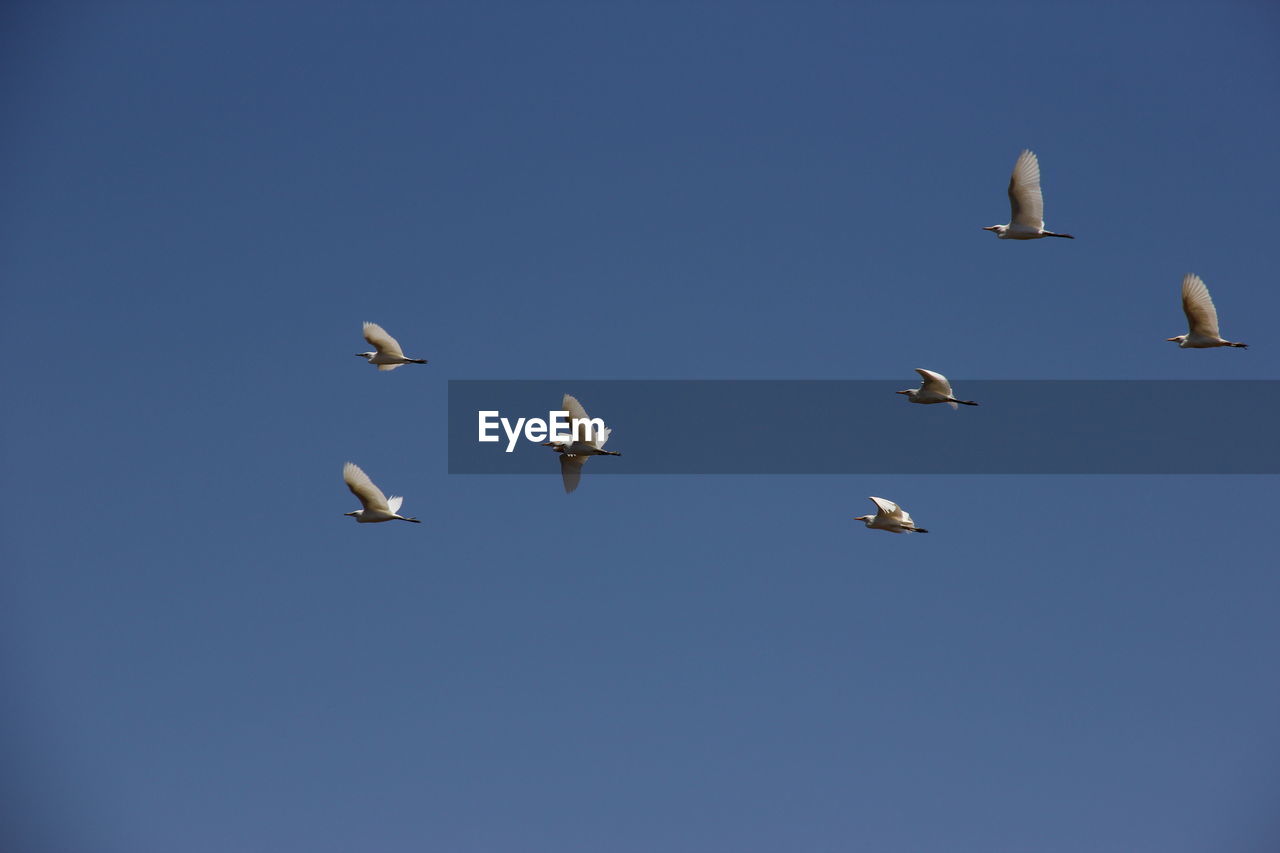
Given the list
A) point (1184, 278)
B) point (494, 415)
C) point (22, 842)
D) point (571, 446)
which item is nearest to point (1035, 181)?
point (1184, 278)

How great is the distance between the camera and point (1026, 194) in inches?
1812

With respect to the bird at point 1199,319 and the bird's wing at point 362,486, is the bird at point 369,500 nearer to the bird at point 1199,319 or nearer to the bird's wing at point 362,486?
the bird's wing at point 362,486

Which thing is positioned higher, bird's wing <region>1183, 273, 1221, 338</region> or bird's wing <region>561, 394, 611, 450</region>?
bird's wing <region>1183, 273, 1221, 338</region>

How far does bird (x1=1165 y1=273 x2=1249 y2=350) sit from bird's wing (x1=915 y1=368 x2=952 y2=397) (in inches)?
308

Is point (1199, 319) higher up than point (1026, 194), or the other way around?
point (1026, 194)

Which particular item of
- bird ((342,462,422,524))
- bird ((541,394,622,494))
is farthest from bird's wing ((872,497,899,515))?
bird ((342,462,422,524))

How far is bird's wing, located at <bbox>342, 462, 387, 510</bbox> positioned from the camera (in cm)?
4688

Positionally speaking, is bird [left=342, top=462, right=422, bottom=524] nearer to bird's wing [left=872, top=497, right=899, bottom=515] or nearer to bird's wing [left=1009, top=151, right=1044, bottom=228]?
bird's wing [left=872, top=497, right=899, bottom=515]

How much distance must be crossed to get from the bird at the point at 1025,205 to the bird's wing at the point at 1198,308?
160 inches

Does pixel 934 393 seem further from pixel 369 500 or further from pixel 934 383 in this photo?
pixel 369 500

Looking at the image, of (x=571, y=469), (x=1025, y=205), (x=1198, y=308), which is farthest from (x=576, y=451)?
(x=1198, y=308)

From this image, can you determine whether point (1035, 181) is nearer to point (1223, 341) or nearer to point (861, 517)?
point (1223, 341)

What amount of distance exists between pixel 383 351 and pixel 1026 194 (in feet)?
73.4

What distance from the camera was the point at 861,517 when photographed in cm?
5184
